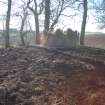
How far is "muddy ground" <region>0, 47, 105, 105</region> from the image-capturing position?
801 cm

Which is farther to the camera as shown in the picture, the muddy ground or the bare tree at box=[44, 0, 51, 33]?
the bare tree at box=[44, 0, 51, 33]

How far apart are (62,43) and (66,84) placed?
9957 mm

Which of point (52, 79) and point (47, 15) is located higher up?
point (47, 15)

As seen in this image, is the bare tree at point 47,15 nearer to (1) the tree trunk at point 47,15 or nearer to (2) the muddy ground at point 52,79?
(1) the tree trunk at point 47,15

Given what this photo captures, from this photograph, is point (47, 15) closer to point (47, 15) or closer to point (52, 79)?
point (47, 15)

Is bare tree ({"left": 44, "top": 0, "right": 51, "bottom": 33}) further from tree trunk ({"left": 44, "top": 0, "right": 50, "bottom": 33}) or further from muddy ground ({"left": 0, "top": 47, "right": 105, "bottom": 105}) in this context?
muddy ground ({"left": 0, "top": 47, "right": 105, "bottom": 105})

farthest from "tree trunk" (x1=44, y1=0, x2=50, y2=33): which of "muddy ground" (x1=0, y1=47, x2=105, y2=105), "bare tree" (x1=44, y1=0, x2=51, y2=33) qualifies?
"muddy ground" (x1=0, y1=47, x2=105, y2=105)

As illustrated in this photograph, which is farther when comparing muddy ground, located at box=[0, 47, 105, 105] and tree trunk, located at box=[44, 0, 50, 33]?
tree trunk, located at box=[44, 0, 50, 33]

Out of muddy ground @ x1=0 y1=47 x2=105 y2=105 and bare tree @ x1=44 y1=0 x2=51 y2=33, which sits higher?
bare tree @ x1=44 y1=0 x2=51 y2=33

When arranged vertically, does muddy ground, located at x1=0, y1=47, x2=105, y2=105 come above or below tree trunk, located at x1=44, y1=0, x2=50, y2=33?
below

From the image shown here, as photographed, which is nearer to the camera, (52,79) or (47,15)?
(52,79)

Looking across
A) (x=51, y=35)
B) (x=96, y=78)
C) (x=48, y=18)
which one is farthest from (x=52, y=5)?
(x=96, y=78)

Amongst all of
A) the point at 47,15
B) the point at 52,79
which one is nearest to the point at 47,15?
the point at 47,15

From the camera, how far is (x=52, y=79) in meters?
9.91
